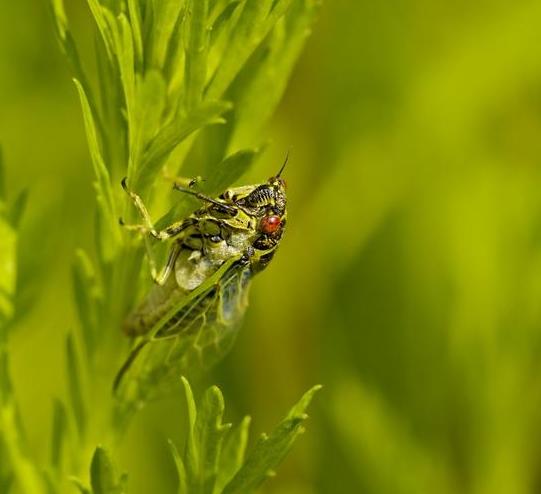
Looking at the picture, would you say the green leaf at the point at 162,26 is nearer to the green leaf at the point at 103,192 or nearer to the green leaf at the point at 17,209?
the green leaf at the point at 103,192

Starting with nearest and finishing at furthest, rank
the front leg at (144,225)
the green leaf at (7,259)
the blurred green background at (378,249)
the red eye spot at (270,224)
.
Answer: the front leg at (144,225), the green leaf at (7,259), the red eye spot at (270,224), the blurred green background at (378,249)

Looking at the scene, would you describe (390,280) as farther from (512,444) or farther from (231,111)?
(231,111)

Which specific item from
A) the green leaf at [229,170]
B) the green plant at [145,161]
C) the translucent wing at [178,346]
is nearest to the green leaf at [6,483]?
the green plant at [145,161]

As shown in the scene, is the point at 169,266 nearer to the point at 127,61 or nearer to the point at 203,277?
the point at 203,277

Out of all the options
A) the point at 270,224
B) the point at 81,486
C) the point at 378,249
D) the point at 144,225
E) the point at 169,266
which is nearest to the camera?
the point at 81,486

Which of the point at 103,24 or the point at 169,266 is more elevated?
the point at 103,24

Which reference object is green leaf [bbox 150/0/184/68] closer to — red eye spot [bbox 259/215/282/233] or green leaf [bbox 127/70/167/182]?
green leaf [bbox 127/70/167/182]

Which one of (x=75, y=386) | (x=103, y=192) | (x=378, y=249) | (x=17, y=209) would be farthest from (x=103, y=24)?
(x=378, y=249)

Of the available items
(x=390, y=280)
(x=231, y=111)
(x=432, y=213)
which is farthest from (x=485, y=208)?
(x=231, y=111)
